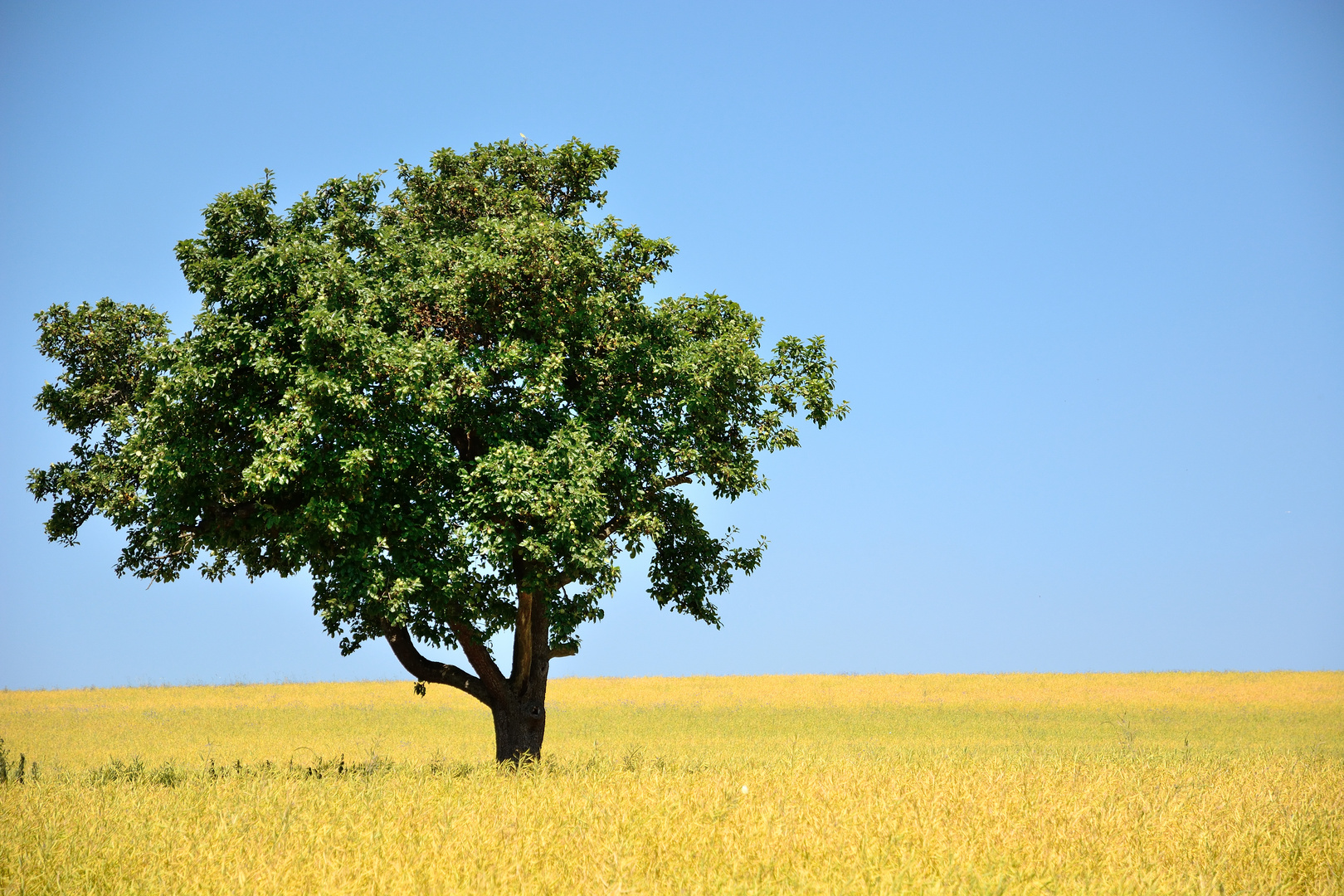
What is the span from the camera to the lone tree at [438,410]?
1800 cm

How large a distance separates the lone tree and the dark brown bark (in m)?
0.07

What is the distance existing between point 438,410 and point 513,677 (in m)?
7.49

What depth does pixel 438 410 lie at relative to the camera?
58.4 feet

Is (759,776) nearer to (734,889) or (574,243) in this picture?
(734,889)

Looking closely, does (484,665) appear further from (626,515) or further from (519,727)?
(626,515)

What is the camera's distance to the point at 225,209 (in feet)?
65.6

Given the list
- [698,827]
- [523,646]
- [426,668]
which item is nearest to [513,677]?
[523,646]

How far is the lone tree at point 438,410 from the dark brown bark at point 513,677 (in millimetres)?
67

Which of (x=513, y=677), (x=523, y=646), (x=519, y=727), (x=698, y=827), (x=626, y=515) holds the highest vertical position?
(x=626, y=515)

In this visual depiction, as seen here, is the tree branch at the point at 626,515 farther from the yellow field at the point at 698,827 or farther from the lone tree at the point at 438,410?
the yellow field at the point at 698,827

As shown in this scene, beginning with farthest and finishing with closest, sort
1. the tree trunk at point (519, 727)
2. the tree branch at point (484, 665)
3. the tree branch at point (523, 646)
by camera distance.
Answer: the tree trunk at point (519, 727)
the tree branch at point (523, 646)
the tree branch at point (484, 665)

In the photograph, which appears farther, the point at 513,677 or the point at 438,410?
the point at 513,677

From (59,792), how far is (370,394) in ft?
28.1

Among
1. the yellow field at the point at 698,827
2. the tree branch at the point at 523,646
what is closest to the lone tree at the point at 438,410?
the tree branch at the point at 523,646
